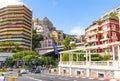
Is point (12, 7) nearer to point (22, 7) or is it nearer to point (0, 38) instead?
point (22, 7)

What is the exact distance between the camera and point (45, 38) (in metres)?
193

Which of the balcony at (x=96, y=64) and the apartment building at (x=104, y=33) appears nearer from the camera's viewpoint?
the balcony at (x=96, y=64)

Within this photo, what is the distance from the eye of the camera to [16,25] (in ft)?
565

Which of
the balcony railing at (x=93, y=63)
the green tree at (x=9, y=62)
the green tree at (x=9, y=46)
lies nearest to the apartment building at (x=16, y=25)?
the green tree at (x=9, y=46)

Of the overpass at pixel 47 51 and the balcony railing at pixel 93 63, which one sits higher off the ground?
the overpass at pixel 47 51

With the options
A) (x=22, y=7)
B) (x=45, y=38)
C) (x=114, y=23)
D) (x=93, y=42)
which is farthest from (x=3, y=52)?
(x=114, y=23)

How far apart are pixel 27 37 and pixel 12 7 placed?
1964cm

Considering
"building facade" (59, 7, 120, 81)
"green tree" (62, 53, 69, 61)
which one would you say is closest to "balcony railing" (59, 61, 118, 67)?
"building facade" (59, 7, 120, 81)

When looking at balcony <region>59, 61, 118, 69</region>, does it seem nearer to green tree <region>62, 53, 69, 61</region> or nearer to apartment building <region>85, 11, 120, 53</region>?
green tree <region>62, 53, 69, 61</region>

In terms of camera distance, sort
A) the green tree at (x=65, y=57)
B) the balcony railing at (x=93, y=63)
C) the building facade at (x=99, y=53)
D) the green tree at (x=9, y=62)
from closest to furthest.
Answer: the balcony railing at (x=93, y=63)
the building facade at (x=99, y=53)
the green tree at (x=65, y=57)
the green tree at (x=9, y=62)

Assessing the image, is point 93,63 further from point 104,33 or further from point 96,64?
point 104,33

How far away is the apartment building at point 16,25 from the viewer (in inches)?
6668

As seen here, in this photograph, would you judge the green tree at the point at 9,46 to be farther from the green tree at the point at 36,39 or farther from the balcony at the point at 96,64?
the balcony at the point at 96,64

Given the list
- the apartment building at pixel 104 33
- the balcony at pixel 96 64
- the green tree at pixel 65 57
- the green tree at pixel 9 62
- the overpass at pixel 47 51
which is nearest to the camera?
the balcony at pixel 96 64
